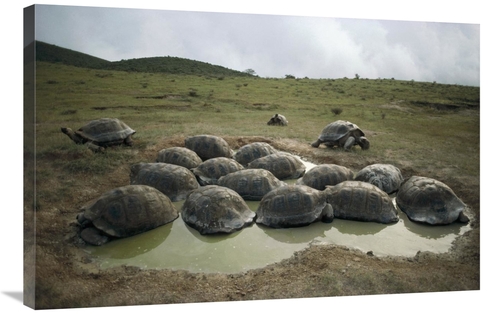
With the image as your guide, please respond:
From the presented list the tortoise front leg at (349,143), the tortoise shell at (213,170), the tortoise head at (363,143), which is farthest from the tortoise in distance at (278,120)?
the tortoise shell at (213,170)

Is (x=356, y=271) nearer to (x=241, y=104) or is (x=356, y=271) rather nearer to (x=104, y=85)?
(x=104, y=85)

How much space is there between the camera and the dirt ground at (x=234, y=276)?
5352mm

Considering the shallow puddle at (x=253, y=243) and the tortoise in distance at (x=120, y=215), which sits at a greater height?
Answer: the tortoise in distance at (x=120, y=215)

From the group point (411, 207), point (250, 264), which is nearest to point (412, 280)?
point (411, 207)

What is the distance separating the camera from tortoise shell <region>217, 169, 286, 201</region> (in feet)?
28.0

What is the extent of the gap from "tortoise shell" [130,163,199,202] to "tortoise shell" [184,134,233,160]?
80.8 inches

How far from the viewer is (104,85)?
8680 millimetres

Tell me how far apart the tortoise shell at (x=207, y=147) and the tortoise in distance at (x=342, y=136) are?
12.6 ft

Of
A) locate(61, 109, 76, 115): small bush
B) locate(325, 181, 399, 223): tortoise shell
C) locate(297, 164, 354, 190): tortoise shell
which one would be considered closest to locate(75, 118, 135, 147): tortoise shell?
locate(61, 109, 76, 115): small bush

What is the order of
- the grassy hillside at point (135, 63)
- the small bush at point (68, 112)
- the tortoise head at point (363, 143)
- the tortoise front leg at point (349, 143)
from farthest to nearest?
1. the tortoise front leg at point (349, 143)
2. the tortoise head at point (363, 143)
3. the small bush at point (68, 112)
4. the grassy hillside at point (135, 63)

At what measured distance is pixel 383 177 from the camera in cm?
912

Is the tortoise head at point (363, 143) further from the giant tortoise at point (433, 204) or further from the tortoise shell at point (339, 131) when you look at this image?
the giant tortoise at point (433, 204)
